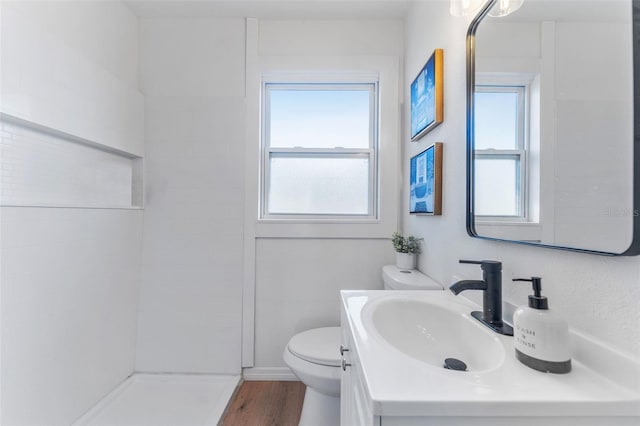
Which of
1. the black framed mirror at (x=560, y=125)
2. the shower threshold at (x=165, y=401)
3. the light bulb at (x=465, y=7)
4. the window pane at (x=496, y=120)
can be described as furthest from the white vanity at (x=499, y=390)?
the shower threshold at (x=165, y=401)

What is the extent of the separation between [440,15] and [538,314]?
125 cm

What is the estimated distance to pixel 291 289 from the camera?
66.4 inches

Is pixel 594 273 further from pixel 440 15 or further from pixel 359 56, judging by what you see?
pixel 359 56

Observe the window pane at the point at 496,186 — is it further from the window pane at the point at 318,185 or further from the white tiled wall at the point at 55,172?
the white tiled wall at the point at 55,172

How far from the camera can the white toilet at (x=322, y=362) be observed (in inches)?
45.5

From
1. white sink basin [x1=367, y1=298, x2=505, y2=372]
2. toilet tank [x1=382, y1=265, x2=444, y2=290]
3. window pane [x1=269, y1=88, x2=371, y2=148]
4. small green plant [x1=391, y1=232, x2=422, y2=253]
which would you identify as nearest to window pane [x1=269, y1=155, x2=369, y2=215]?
window pane [x1=269, y1=88, x2=371, y2=148]

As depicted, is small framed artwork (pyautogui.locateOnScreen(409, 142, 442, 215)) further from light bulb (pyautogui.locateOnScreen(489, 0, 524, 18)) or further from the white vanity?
the white vanity

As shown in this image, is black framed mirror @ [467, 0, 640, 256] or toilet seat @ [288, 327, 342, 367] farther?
toilet seat @ [288, 327, 342, 367]

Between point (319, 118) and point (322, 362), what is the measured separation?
1433mm

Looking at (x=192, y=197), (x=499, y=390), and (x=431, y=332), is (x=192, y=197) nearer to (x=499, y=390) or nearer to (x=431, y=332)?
(x=431, y=332)

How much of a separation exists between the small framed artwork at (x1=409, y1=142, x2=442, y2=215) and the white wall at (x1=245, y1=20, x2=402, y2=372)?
0.28 meters

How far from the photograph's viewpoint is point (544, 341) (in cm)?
48

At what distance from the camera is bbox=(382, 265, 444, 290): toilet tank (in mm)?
1144

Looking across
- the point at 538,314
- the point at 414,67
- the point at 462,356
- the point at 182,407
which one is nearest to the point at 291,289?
the point at 182,407
